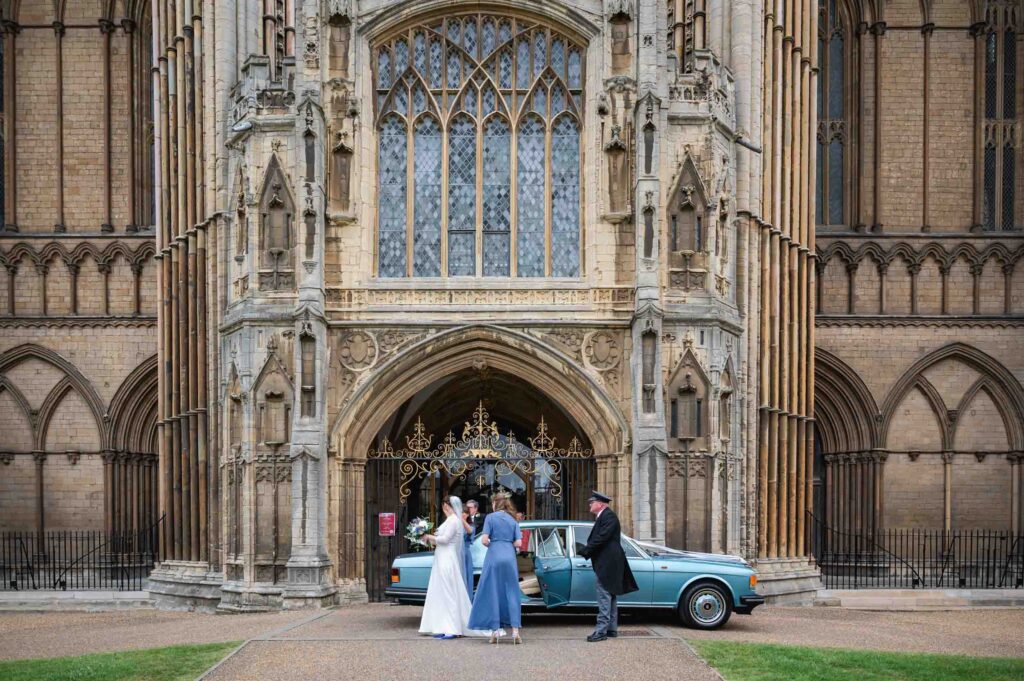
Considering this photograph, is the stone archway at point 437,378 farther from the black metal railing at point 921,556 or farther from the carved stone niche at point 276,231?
the black metal railing at point 921,556

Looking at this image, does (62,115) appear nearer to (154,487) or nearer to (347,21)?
(154,487)

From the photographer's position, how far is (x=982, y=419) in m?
29.2

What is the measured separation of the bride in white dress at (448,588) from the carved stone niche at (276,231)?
21.7 ft

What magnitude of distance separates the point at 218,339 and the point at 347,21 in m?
5.68

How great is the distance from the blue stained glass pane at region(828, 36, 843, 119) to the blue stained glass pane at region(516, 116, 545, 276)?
36.2 feet

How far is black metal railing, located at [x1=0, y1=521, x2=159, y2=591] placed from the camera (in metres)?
28.0

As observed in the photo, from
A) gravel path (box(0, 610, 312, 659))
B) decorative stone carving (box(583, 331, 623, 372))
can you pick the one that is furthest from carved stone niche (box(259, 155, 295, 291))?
gravel path (box(0, 610, 312, 659))

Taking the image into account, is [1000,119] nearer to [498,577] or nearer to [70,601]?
[498,577]

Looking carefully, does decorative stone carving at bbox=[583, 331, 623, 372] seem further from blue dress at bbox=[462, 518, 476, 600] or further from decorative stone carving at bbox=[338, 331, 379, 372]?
blue dress at bbox=[462, 518, 476, 600]

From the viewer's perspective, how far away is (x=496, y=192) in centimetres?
2198

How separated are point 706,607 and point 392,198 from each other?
28.9 feet

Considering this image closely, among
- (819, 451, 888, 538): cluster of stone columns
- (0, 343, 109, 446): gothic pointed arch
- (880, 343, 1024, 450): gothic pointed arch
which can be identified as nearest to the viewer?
(819, 451, 888, 538): cluster of stone columns

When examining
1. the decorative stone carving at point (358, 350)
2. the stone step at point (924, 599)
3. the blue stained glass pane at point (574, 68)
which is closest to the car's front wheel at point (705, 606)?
the decorative stone carving at point (358, 350)

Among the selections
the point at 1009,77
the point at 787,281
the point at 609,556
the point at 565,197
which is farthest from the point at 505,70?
the point at 1009,77
